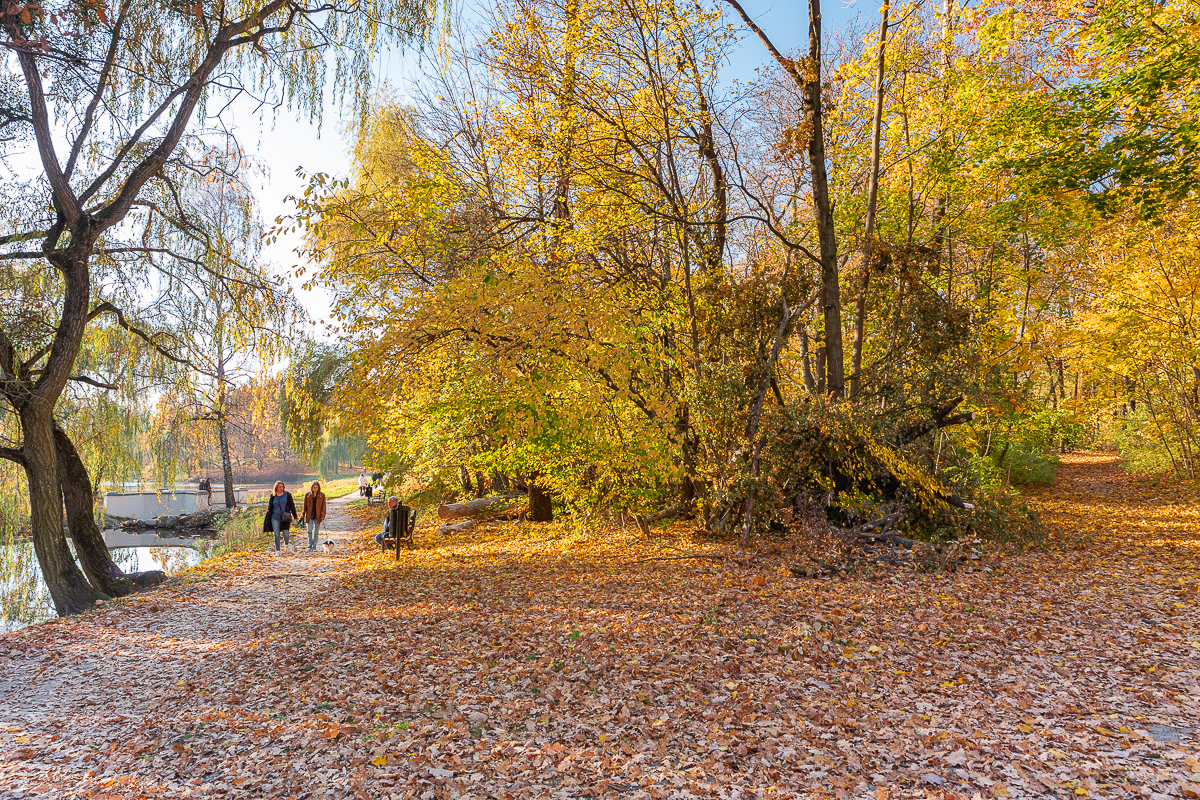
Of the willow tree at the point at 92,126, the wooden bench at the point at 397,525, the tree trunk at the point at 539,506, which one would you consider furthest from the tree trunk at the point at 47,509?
the tree trunk at the point at 539,506

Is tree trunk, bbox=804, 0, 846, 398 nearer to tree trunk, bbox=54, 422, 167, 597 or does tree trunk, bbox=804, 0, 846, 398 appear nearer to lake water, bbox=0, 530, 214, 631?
tree trunk, bbox=54, 422, 167, 597

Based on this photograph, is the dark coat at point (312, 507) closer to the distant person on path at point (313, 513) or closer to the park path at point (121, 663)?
the distant person on path at point (313, 513)

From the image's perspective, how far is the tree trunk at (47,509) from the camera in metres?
7.83

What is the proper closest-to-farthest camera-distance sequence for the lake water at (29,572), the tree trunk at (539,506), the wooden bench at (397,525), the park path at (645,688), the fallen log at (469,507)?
the park path at (645,688) → the lake water at (29,572) → the wooden bench at (397,525) → the tree trunk at (539,506) → the fallen log at (469,507)

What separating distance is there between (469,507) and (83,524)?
7.67 metres

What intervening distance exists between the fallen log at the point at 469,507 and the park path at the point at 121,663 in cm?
518

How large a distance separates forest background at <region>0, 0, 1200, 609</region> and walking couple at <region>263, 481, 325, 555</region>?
175 cm

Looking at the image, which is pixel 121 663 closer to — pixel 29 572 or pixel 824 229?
pixel 29 572

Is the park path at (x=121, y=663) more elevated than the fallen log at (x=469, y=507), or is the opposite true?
the fallen log at (x=469, y=507)

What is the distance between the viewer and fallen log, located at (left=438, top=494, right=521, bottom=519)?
49.3 ft

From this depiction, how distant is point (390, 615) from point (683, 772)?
4.46m

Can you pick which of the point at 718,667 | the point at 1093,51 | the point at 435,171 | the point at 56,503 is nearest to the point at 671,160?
the point at 435,171

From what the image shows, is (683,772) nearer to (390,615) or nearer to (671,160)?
(390,615)

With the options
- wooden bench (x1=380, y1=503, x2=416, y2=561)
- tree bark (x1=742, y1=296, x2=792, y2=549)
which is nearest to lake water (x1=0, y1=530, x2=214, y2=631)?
wooden bench (x1=380, y1=503, x2=416, y2=561)
